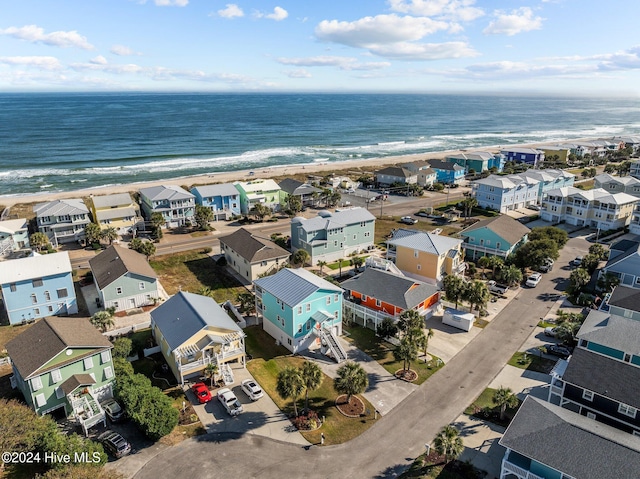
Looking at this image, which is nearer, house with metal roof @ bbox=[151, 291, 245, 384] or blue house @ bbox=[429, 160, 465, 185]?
house with metal roof @ bbox=[151, 291, 245, 384]

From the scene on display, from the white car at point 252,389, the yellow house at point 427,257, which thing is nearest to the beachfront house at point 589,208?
the yellow house at point 427,257

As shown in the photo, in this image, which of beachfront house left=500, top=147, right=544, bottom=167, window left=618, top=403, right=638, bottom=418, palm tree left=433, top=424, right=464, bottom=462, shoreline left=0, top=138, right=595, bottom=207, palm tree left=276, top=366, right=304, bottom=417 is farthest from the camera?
beachfront house left=500, top=147, right=544, bottom=167

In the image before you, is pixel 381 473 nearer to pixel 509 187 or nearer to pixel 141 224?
pixel 141 224

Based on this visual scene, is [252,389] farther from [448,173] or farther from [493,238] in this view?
[448,173]

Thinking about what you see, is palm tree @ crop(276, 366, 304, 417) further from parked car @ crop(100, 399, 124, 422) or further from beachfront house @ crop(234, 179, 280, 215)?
beachfront house @ crop(234, 179, 280, 215)

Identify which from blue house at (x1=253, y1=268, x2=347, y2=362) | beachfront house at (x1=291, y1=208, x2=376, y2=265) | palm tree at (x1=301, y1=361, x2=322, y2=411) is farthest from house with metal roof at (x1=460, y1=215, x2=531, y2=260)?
palm tree at (x1=301, y1=361, x2=322, y2=411)

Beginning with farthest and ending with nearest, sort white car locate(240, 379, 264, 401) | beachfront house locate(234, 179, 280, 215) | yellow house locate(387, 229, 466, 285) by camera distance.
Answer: beachfront house locate(234, 179, 280, 215) → yellow house locate(387, 229, 466, 285) → white car locate(240, 379, 264, 401)

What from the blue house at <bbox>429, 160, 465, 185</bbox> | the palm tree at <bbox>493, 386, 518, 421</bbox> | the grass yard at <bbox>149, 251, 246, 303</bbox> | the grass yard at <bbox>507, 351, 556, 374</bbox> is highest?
the blue house at <bbox>429, 160, 465, 185</bbox>
